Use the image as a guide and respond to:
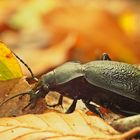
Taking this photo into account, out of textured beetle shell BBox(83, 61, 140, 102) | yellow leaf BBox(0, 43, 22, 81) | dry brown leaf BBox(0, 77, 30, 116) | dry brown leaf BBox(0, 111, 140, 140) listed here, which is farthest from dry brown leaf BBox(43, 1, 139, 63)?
dry brown leaf BBox(0, 111, 140, 140)

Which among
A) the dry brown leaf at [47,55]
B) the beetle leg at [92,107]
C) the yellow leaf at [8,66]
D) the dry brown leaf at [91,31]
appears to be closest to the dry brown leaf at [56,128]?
the beetle leg at [92,107]

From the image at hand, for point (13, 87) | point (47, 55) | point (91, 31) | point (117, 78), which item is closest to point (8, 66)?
point (13, 87)

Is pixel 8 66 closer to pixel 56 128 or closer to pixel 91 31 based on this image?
pixel 56 128

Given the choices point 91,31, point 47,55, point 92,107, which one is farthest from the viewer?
point 91,31

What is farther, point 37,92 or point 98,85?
point 37,92

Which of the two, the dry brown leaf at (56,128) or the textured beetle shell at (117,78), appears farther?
the textured beetle shell at (117,78)

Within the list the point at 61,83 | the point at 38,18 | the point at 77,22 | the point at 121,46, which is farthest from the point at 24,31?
the point at 61,83

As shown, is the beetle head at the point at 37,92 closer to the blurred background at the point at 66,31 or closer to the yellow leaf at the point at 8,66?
the yellow leaf at the point at 8,66
